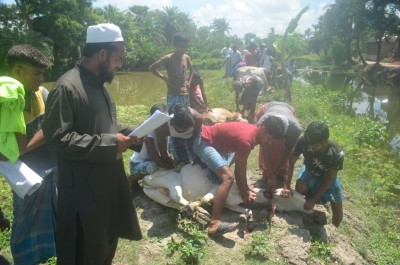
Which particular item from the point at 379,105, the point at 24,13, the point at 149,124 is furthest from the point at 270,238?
the point at 24,13

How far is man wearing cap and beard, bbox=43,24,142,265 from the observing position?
75.3 inches

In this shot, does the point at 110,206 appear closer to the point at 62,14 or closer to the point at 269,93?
the point at 269,93

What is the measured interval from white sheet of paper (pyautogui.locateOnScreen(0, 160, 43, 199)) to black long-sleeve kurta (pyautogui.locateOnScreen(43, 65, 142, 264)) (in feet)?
1.06

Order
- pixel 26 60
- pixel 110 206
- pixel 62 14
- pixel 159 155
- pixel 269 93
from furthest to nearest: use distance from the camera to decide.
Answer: pixel 62 14 < pixel 269 93 < pixel 159 155 < pixel 26 60 < pixel 110 206

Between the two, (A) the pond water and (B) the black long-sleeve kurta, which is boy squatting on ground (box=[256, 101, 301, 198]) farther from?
(A) the pond water

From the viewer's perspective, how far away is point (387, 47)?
37.4 m

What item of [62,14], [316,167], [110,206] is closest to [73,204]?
[110,206]

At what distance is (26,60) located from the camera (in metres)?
2.45

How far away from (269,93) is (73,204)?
401 inches

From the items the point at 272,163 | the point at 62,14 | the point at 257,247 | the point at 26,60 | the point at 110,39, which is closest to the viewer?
the point at 110,39

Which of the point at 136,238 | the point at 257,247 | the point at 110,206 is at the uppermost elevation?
the point at 110,206

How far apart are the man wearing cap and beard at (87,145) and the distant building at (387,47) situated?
34110 mm

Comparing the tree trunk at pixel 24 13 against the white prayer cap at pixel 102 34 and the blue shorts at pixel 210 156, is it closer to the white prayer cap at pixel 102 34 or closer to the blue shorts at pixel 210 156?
the blue shorts at pixel 210 156

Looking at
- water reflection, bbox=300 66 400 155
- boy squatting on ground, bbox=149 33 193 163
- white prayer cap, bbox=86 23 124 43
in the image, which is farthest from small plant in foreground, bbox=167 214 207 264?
water reflection, bbox=300 66 400 155
